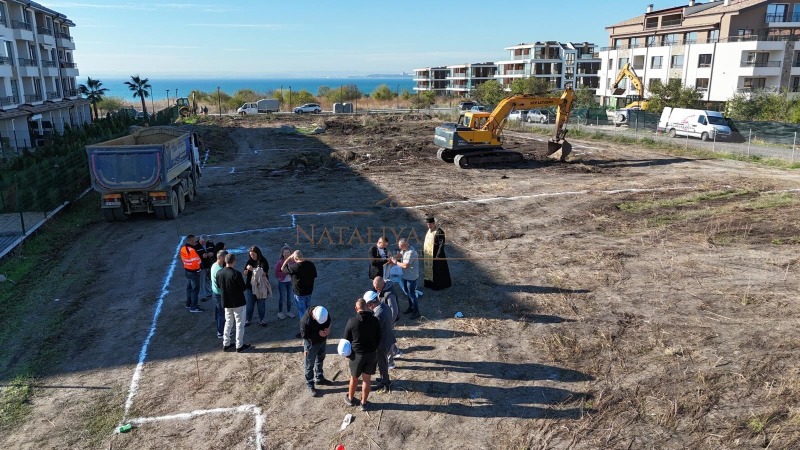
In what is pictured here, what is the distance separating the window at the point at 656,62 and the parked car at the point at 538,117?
20417mm

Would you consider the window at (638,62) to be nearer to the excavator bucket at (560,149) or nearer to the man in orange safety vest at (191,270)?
the excavator bucket at (560,149)

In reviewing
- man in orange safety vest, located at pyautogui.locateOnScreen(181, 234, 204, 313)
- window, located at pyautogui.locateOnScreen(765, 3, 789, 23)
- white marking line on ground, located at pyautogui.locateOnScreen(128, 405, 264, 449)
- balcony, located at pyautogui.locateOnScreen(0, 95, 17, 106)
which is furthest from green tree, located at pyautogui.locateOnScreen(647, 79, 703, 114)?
balcony, located at pyautogui.locateOnScreen(0, 95, 17, 106)

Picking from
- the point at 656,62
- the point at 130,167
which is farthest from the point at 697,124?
the point at 130,167

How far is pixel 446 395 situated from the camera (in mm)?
8484

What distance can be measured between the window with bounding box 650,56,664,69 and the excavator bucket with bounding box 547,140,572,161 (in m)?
44.4

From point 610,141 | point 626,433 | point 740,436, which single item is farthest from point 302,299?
point 610,141

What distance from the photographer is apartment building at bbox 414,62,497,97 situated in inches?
4370

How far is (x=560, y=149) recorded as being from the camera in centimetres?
3036

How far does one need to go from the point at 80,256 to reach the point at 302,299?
29.5ft

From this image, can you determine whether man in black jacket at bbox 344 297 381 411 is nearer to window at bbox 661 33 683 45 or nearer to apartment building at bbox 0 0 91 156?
apartment building at bbox 0 0 91 156

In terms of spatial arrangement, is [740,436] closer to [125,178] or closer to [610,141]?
[125,178]

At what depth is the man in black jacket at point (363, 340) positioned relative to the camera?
7828 millimetres

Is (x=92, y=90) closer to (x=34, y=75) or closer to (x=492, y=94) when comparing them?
(x=34, y=75)

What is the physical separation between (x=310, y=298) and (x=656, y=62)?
6850cm
